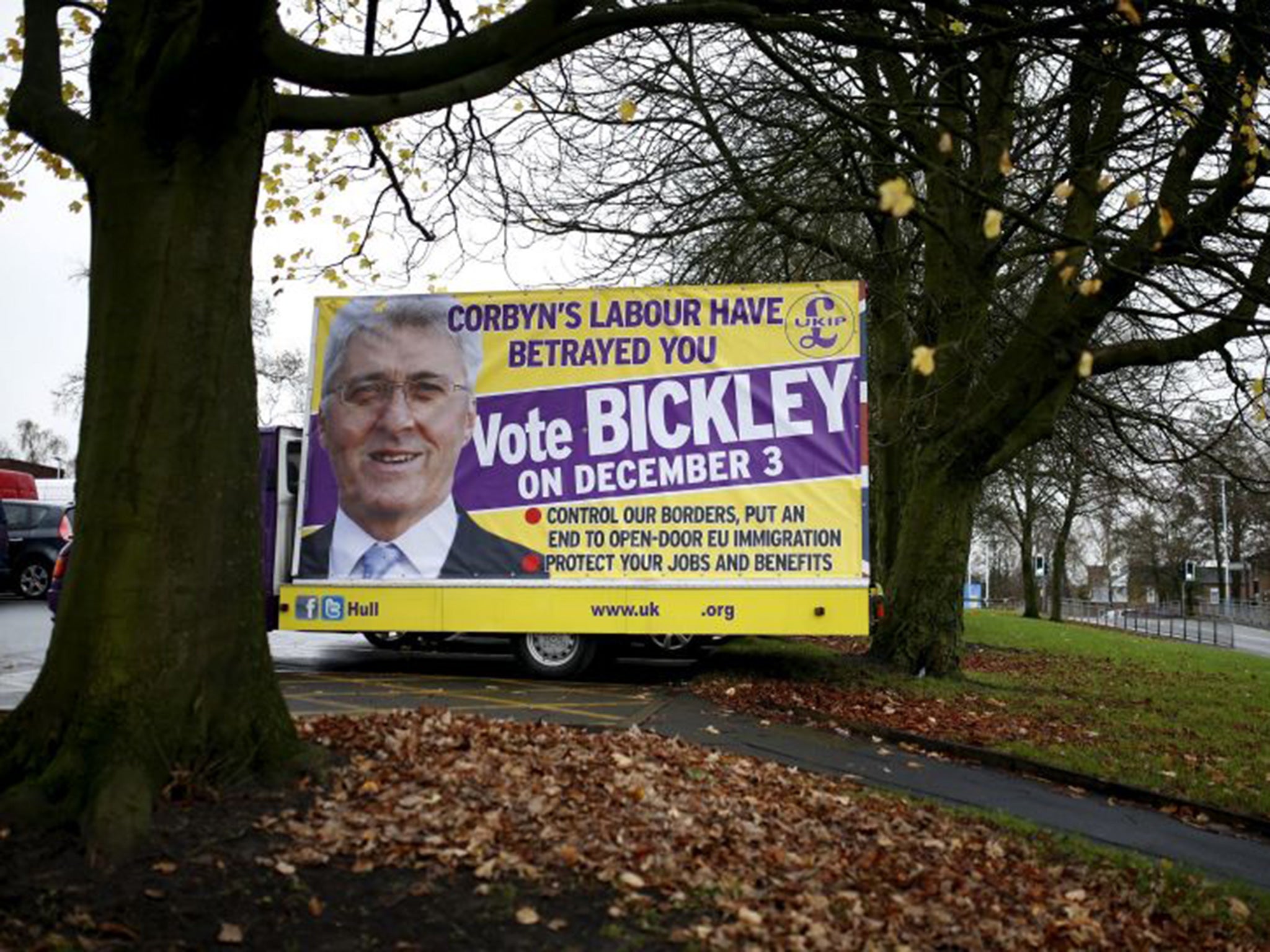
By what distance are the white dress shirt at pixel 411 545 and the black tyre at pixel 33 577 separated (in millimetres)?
13216

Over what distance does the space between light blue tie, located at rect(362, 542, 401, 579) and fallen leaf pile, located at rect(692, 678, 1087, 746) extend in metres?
3.30

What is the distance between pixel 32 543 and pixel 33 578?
0.71m

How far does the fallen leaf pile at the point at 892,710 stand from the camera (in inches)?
374

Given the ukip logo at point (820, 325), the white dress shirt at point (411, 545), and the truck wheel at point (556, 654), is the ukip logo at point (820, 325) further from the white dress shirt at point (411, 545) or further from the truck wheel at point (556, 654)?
the white dress shirt at point (411, 545)

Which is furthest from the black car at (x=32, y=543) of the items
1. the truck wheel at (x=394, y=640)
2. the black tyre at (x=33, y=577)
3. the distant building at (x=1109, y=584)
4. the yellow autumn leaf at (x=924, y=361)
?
the distant building at (x=1109, y=584)

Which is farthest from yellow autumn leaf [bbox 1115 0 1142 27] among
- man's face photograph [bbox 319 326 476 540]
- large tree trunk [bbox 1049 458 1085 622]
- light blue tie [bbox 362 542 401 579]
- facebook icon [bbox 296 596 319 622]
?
large tree trunk [bbox 1049 458 1085 622]

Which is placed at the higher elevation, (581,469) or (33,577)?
(581,469)

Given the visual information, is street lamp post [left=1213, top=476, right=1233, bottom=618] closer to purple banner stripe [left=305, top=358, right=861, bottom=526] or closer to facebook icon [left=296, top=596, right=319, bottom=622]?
purple banner stripe [left=305, top=358, right=861, bottom=526]

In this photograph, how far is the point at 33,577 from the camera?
21844 mm

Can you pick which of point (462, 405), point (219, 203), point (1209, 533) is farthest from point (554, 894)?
point (1209, 533)

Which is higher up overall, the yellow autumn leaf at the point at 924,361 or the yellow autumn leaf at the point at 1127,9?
the yellow autumn leaf at the point at 1127,9

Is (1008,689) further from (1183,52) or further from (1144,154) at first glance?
(1183,52)

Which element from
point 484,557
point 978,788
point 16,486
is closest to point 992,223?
point 978,788

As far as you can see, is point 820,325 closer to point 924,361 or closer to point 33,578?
point 924,361
